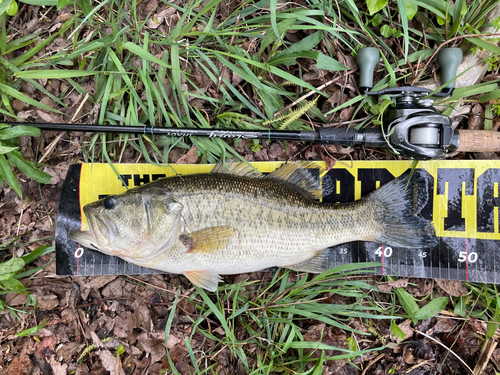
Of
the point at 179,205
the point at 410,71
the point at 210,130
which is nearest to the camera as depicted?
the point at 179,205

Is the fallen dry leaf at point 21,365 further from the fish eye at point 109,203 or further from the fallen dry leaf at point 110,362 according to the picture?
the fish eye at point 109,203

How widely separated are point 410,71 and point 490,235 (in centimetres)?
187

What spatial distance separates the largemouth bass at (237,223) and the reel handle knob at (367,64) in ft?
3.39

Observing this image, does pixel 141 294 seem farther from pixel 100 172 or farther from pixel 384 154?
pixel 384 154

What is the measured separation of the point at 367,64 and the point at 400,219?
1574mm

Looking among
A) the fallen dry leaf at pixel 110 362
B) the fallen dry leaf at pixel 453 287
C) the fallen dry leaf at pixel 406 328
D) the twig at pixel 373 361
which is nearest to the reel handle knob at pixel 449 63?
the fallen dry leaf at pixel 453 287

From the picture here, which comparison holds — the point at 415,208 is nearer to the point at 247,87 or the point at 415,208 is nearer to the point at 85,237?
Answer: the point at 247,87

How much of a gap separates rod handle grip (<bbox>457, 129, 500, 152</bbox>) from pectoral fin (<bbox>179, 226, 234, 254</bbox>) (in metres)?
2.45

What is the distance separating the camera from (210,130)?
10.3 ft

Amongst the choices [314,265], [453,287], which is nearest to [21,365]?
[314,265]

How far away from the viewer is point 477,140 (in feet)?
10.4

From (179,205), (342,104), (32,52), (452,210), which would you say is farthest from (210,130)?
(452,210)

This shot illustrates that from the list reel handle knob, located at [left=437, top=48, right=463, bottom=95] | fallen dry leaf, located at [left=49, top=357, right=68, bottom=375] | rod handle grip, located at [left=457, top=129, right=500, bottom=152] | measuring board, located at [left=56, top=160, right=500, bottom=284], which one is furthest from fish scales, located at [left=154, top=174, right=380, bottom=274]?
fallen dry leaf, located at [left=49, top=357, right=68, bottom=375]

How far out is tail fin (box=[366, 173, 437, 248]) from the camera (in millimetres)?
3170
